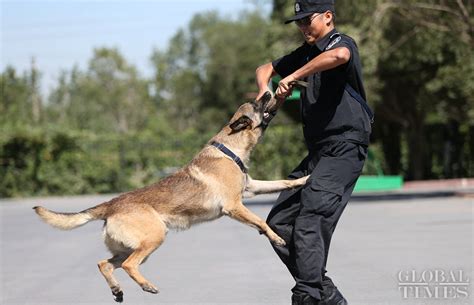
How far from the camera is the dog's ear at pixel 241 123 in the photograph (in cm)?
677

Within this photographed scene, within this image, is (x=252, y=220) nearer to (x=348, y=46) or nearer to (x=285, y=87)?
(x=285, y=87)

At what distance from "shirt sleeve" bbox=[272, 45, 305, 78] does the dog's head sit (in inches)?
24.8

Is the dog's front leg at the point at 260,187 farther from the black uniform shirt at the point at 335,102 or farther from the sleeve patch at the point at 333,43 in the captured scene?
the sleeve patch at the point at 333,43

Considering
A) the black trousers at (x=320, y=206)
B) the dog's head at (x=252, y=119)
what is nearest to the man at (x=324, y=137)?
the black trousers at (x=320, y=206)

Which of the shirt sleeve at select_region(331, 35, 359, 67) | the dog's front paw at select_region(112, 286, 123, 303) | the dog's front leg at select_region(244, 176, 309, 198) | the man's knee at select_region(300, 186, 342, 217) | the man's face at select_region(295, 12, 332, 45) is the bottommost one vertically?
the dog's front paw at select_region(112, 286, 123, 303)

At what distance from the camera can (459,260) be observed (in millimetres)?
9109

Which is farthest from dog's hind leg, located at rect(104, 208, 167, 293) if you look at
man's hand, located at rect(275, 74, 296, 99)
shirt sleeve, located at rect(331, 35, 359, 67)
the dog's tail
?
shirt sleeve, located at rect(331, 35, 359, 67)

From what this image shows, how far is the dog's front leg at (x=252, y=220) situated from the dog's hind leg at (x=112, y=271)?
101 centimetres

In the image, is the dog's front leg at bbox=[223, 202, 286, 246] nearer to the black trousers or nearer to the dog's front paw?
the black trousers

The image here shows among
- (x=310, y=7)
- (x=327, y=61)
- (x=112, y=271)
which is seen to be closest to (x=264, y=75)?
(x=310, y=7)

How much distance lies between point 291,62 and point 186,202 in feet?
4.63

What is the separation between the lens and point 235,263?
32.1 feet

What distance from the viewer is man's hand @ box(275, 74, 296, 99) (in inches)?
219

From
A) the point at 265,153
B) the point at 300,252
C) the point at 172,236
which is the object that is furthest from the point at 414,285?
the point at 265,153
